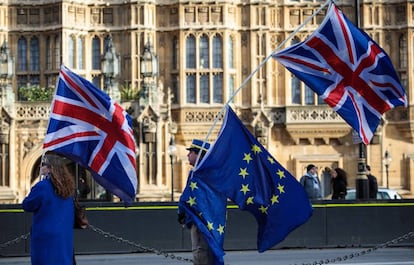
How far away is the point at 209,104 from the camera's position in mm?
54438

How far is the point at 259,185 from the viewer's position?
59.3 feet

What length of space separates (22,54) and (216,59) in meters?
8.16

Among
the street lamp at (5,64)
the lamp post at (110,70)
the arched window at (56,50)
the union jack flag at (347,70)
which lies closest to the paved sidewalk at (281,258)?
the union jack flag at (347,70)

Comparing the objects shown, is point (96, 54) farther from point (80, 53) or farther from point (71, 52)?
point (71, 52)

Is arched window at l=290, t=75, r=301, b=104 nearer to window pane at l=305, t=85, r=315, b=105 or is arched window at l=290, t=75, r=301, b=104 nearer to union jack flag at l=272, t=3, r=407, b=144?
window pane at l=305, t=85, r=315, b=105

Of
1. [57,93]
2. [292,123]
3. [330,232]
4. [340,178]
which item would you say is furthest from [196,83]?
[57,93]

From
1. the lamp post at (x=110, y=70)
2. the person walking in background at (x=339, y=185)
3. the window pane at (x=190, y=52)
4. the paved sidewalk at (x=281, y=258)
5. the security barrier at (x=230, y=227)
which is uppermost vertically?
the window pane at (x=190, y=52)

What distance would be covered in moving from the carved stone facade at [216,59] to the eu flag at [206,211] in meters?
36.1

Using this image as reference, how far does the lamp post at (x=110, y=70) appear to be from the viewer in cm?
5050

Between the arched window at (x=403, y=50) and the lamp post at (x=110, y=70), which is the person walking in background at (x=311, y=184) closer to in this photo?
the lamp post at (x=110, y=70)

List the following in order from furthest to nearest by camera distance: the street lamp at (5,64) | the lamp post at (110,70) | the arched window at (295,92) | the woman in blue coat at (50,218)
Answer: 1. the arched window at (295,92)
2. the street lamp at (5,64)
3. the lamp post at (110,70)
4. the woman in blue coat at (50,218)

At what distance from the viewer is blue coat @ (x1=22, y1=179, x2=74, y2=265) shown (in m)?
15.6

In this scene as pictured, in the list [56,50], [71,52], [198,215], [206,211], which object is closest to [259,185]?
[206,211]

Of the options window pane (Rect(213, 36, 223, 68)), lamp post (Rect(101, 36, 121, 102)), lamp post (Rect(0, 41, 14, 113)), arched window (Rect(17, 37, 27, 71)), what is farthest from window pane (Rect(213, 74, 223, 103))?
lamp post (Rect(0, 41, 14, 113))
